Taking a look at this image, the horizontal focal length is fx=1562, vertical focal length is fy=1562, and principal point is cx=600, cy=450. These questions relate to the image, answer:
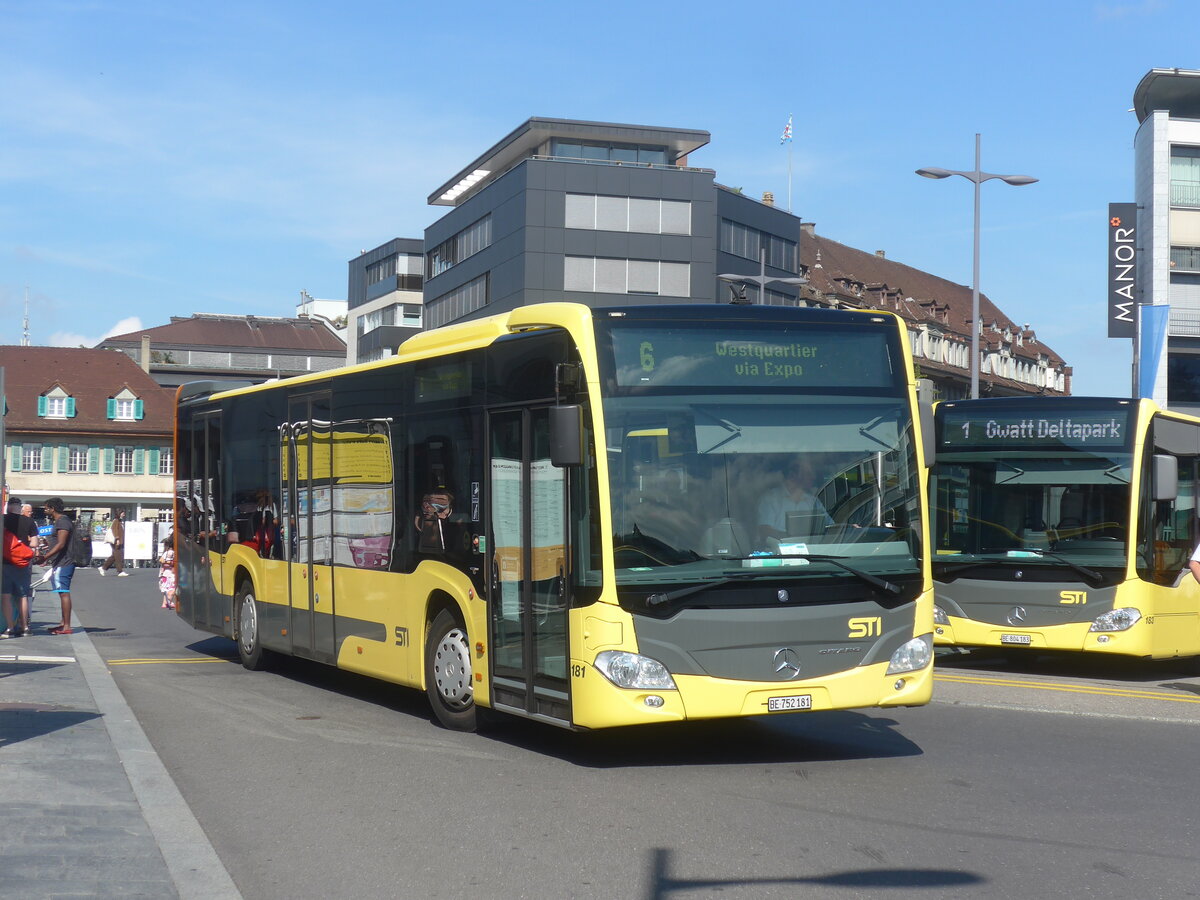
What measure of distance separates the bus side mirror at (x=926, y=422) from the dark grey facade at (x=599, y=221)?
53264 millimetres

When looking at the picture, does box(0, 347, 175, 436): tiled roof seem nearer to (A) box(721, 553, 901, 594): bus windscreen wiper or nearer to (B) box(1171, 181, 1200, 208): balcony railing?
A: (B) box(1171, 181, 1200, 208): balcony railing

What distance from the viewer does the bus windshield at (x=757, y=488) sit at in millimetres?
9312

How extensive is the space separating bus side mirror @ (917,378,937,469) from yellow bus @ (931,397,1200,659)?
5.90 metres

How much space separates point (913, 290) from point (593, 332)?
347 feet

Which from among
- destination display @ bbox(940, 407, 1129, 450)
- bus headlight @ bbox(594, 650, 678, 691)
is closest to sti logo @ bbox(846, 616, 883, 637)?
bus headlight @ bbox(594, 650, 678, 691)

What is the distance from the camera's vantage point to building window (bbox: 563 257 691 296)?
64.8m

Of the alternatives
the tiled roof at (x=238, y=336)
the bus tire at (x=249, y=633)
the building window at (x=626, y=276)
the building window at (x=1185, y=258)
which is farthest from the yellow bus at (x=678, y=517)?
the tiled roof at (x=238, y=336)

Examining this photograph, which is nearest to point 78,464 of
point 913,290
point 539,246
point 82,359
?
point 82,359

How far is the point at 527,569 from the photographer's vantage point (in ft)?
33.1

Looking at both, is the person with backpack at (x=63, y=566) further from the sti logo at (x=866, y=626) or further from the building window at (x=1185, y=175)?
the building window at (x=1185, y=175)

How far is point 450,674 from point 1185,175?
53085 millimetres

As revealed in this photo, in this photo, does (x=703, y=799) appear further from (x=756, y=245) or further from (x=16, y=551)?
(x=756, y=245)

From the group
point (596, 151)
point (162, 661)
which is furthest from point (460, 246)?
point (162, 661)

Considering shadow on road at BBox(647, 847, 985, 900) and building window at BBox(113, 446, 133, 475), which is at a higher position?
building window at BBox(113, 446, 133, 475)
